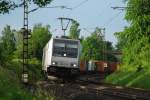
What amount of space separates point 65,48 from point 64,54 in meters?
0.45

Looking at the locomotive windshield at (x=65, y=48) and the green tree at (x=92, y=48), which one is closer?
the locomotive windshield at (x=65, y=48)

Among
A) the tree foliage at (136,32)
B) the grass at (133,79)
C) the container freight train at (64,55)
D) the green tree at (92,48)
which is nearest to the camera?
the container freight train at (64,55)

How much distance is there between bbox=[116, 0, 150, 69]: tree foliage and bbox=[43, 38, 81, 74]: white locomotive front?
14722 mm

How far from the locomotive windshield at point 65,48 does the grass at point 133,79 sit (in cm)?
576

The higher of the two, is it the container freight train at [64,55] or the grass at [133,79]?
the container freight train at [64,55]

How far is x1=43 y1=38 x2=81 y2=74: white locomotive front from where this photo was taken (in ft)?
133

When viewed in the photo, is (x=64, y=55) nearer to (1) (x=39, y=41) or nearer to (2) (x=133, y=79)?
(2) (x=133, y=79)

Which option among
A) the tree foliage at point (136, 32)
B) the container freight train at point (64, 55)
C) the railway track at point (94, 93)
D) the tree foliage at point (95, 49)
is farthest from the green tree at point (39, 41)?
the railway track at point (94, 93)

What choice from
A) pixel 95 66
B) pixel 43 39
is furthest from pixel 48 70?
pixel 43 39

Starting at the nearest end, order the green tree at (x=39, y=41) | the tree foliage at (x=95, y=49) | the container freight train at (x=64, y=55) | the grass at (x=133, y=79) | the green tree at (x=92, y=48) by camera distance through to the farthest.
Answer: the container freight train at (x=64, y=55) < the grass at (x=133, y=79) < the green tree at (x=39, y=41) < the tree foliage at (x=95, y=49) < the green tree at (x=92, y=48)

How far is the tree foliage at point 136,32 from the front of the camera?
5542cm

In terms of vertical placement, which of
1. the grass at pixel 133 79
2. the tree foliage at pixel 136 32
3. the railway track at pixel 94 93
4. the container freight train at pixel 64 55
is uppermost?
the tree foliage at pixel 136 32

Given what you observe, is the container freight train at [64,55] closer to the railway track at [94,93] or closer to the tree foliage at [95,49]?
the railway track at [94,93]

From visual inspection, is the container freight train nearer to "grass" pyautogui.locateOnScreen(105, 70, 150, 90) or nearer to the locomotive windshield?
the locomotive windshield
